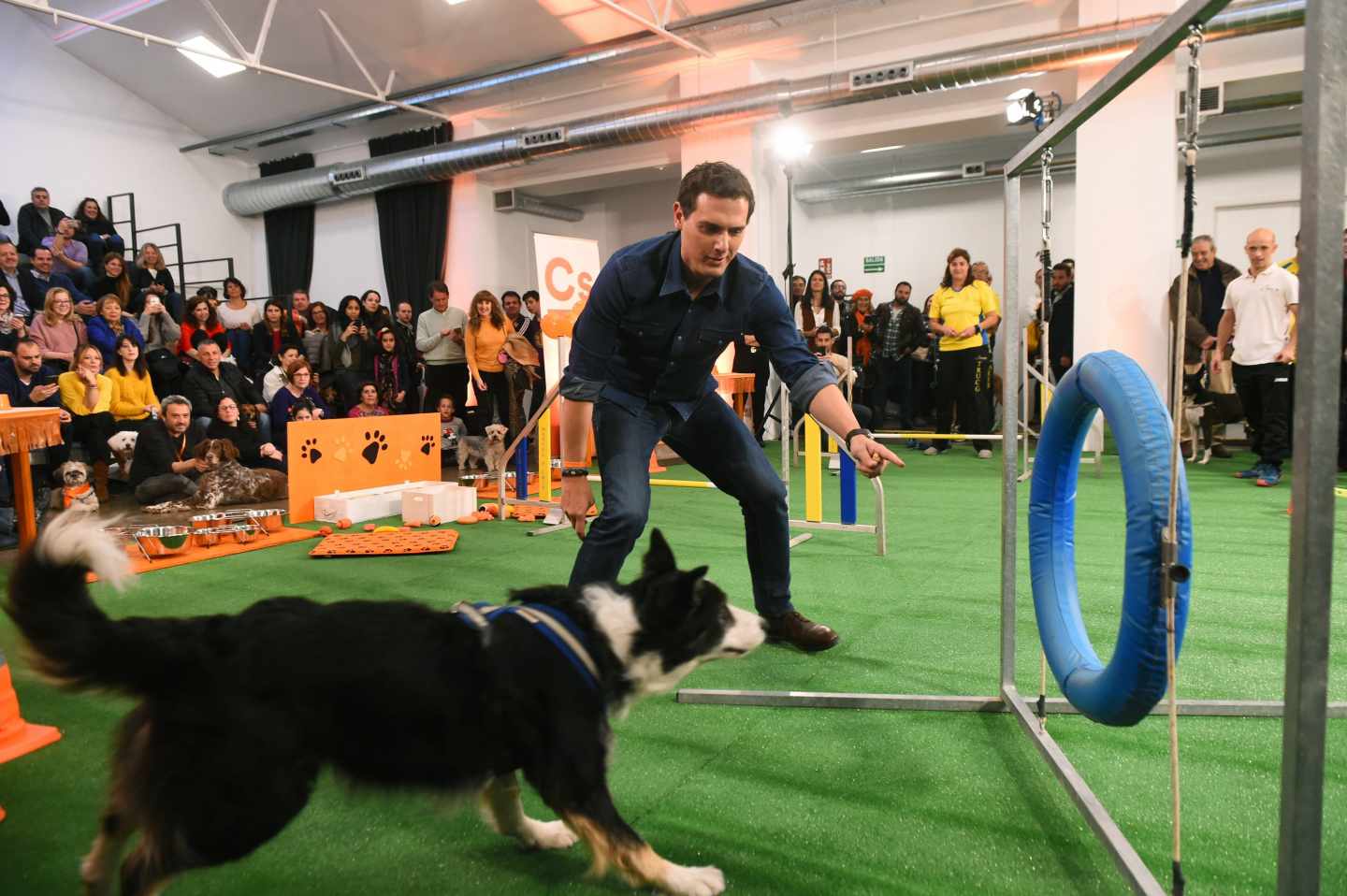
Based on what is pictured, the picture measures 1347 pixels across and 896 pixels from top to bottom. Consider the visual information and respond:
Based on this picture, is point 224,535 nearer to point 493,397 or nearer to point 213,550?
point 213,550

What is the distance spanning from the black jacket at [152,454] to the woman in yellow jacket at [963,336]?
7006mm

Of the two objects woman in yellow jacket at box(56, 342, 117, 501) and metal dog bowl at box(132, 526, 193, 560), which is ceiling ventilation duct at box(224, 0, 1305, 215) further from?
metal dog bowl at box(132, 526, 193, 560)

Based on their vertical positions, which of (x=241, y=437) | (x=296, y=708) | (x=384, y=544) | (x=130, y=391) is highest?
(x=130, y=391)

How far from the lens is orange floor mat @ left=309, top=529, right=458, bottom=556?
476 cm

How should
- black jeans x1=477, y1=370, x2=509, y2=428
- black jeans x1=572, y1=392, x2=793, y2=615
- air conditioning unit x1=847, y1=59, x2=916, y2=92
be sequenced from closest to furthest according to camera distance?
black jeans x1=572, y1=392, x2=793, y2=615
air conditioning unit x1=847, y1=59, x2=916, y2=92
black jeans x1=477, y1=370, x2=509, y2=428

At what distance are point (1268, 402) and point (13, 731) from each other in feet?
24.6

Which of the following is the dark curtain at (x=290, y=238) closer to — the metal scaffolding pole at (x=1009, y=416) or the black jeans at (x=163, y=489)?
the black jeans at (x=163, y=489)

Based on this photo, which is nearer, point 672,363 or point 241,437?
point 672,363

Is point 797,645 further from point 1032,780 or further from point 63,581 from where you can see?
point 63,581

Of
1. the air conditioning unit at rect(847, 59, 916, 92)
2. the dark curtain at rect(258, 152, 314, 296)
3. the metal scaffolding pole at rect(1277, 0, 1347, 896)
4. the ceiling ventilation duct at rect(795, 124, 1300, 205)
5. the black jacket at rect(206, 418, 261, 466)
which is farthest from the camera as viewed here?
the dark curtain at rect(258, 152, 314, 296)

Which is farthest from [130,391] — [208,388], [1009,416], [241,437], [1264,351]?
[1264,351]

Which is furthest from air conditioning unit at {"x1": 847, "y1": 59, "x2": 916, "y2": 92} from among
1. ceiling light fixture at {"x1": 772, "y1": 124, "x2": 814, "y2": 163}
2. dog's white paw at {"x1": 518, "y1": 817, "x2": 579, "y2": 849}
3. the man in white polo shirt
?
dog's white paw at {"x1": 518, "y1": 817, "x2": 579, "y2": 849}

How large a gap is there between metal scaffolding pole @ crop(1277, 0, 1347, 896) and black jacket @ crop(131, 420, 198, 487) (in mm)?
7218

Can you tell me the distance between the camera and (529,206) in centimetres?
1332
